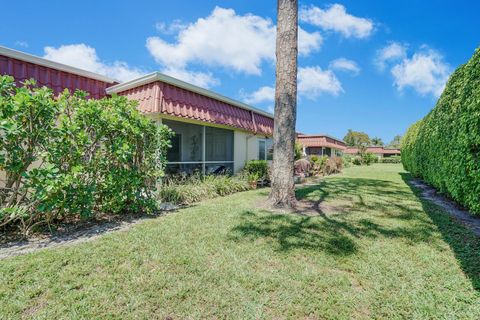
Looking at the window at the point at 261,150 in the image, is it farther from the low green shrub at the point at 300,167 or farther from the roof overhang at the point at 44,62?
the roof overhang at the point at 44,62

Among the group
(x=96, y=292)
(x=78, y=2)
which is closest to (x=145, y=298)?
(x=96, y=292)

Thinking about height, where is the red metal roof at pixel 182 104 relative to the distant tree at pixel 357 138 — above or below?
below

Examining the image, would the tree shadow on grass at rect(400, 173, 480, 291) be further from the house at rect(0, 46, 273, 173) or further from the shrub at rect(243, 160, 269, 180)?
the house at rect(0, 46, 273, 173)

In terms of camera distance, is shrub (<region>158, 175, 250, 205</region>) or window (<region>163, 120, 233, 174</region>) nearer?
shrub (<region>158, 175, 250, 205</region>)

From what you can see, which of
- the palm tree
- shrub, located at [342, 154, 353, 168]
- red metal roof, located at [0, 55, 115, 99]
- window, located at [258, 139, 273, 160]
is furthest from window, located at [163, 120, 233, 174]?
shrub, located at [342, 154, 353, 168]

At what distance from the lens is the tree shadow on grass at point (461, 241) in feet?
9.93

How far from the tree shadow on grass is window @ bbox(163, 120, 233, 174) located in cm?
744

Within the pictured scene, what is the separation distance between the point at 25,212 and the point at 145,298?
125 inches

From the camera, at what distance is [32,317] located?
2.19 meters

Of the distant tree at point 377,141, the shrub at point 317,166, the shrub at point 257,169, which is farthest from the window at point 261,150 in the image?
the distant tree at point 377,141

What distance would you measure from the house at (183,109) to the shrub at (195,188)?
76cm

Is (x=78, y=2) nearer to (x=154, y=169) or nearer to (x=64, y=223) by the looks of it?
(x=154, y=169)

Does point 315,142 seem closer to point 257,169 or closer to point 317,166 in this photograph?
point 317,166

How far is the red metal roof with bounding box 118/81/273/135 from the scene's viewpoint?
23.2 feet
